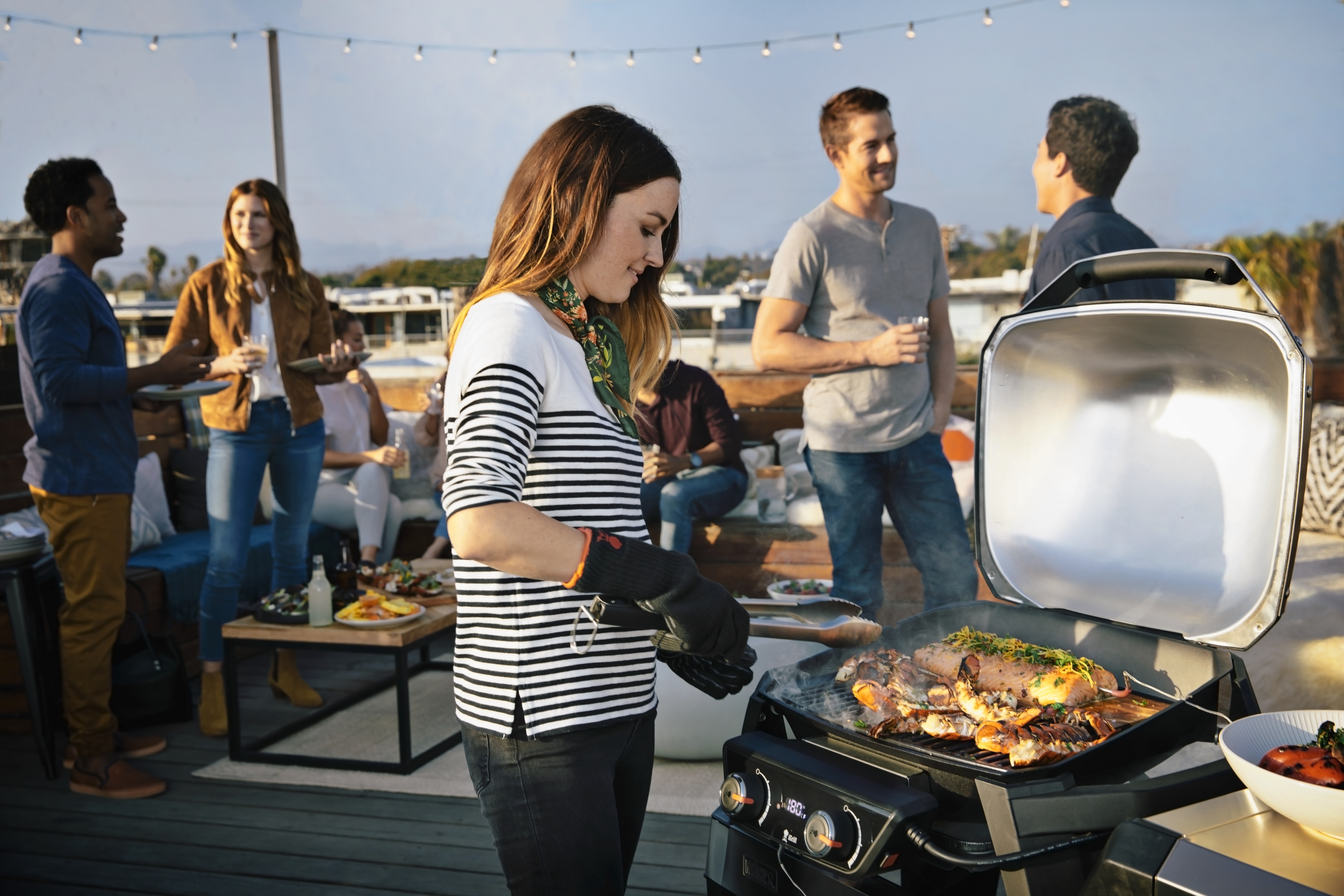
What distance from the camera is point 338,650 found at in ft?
9.14

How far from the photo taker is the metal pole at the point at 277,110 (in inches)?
194

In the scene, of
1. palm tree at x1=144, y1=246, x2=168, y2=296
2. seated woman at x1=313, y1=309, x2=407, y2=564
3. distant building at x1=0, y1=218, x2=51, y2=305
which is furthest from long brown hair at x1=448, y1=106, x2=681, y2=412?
palm tree at x1=144, y1=246, x2=168, y2=296

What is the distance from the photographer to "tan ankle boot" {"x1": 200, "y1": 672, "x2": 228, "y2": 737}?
3.12 m

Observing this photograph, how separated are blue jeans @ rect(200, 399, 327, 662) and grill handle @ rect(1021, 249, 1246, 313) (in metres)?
2.54

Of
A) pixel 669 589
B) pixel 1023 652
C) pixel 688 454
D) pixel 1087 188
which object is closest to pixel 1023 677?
pixel 1023 652

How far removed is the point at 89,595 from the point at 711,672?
218cm

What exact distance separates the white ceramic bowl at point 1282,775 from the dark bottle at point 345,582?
8.35ft

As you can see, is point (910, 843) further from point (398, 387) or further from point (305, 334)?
point (398, 387)

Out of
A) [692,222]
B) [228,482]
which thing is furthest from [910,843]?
[692,222]

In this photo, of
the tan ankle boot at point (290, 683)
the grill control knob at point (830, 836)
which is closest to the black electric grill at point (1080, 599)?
the grill control knob at point (830, 836)

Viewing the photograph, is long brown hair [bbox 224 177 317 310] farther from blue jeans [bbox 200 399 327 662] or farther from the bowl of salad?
the bowl of salad

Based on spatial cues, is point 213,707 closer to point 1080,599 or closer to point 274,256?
point 274,256

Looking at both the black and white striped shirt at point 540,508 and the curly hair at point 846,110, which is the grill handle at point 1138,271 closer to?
the black and white striped shirt at point 540,508

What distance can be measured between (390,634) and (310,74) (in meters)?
3.48
